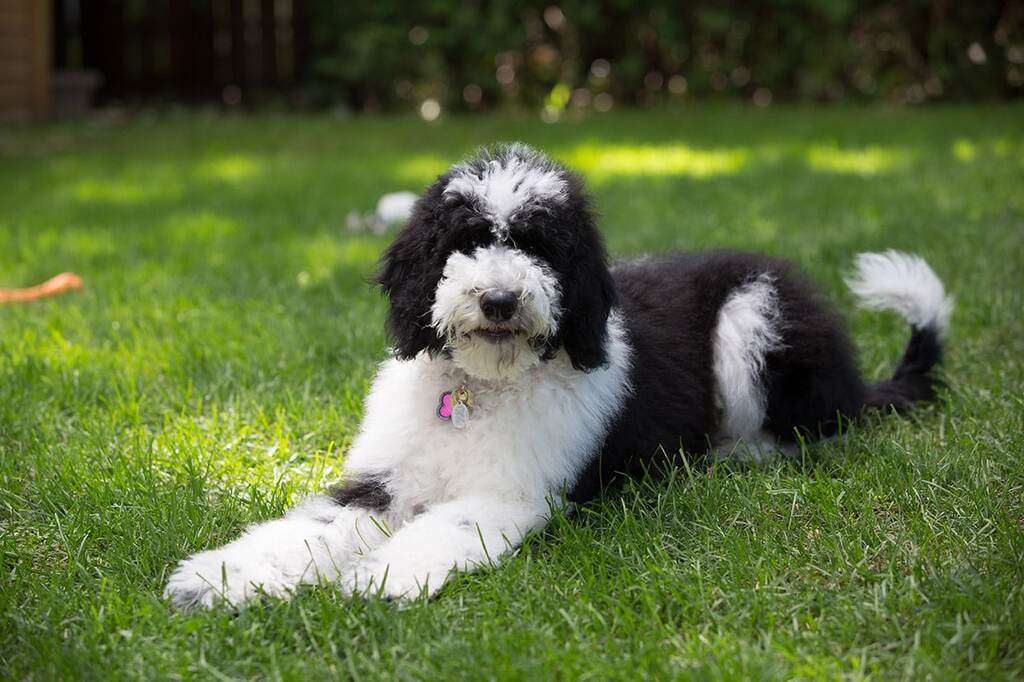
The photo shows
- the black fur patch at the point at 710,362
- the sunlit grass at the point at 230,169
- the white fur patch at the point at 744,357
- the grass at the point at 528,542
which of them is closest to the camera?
the grass at the point at 528,542

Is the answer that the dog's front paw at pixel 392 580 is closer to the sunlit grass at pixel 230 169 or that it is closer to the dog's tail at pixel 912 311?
the dog's tail at pixel 912 311

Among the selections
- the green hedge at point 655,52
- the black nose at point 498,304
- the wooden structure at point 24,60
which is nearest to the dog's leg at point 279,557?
the black nose at point 498,304

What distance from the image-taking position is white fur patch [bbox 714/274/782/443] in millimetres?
3494

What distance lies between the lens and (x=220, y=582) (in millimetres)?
2512

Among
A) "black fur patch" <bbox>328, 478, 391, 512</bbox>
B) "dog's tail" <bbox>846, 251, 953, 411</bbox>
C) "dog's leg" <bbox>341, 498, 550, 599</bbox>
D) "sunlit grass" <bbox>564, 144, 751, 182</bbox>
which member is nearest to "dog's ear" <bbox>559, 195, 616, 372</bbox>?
"dog's leg" <bbox>341, 498, 550, 599</bbox>

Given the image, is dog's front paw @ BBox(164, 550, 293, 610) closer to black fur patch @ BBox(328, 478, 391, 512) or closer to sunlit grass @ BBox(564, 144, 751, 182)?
black fur patch @ BBox(328, 478, 391, 512)

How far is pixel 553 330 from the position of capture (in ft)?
9.14

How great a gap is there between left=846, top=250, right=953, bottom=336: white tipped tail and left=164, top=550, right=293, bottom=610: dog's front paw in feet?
7.58

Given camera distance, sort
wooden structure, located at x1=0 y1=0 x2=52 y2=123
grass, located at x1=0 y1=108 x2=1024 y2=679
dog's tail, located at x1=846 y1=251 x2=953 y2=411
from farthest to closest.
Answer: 1. wooden structure, located at x1=0 y1=0 x2=52 y2=123
2. dog's tail, located at x1=846 y1=251 x2=953 y2=411
3. grass, located at x1=0 y1=108 x2=1024 y2=679

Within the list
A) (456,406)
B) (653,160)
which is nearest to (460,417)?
(456,406)

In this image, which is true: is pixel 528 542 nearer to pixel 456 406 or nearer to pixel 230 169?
pixel 456 406

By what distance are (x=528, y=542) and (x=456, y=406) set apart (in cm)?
43

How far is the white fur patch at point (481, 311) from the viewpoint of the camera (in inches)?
105

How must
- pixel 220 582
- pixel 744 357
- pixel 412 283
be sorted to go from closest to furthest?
1. pixel 220 582
2. pixel 412 283
3. pixel 744 357
